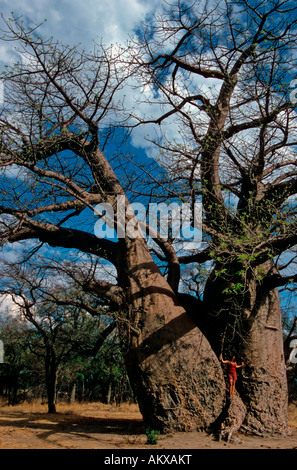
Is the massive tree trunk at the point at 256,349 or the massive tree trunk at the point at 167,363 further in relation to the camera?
the massive tree trunk at the point at 256,349

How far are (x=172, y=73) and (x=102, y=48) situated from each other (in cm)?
150

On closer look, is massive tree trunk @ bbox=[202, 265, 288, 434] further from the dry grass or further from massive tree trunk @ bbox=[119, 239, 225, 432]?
the dry grass

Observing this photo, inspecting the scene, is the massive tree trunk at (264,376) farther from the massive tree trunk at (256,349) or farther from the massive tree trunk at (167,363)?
the massive tree trunk at (167,363)

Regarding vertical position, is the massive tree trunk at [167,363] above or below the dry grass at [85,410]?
above

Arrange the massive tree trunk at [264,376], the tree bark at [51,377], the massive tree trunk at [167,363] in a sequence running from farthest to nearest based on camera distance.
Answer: the tree bark at [51,377] → the massive tree trunk at [264,376] → the massive tree trunk at [167,363]

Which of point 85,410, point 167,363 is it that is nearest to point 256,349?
point 167,363

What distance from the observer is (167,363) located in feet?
15.9

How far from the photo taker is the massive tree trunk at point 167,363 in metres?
4.72

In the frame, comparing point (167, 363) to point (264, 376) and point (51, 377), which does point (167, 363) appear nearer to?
point (264, 376)

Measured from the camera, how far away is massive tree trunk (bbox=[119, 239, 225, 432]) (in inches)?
186

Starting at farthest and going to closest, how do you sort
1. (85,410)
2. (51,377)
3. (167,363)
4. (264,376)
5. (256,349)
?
(85,410) < (51,377) < (256,349) < (264,376) < (167,363)

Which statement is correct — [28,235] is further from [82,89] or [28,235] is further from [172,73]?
[172,73]

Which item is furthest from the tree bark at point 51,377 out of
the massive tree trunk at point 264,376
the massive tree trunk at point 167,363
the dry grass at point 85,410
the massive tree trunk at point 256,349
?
the massive tree trunk at point 264,376
